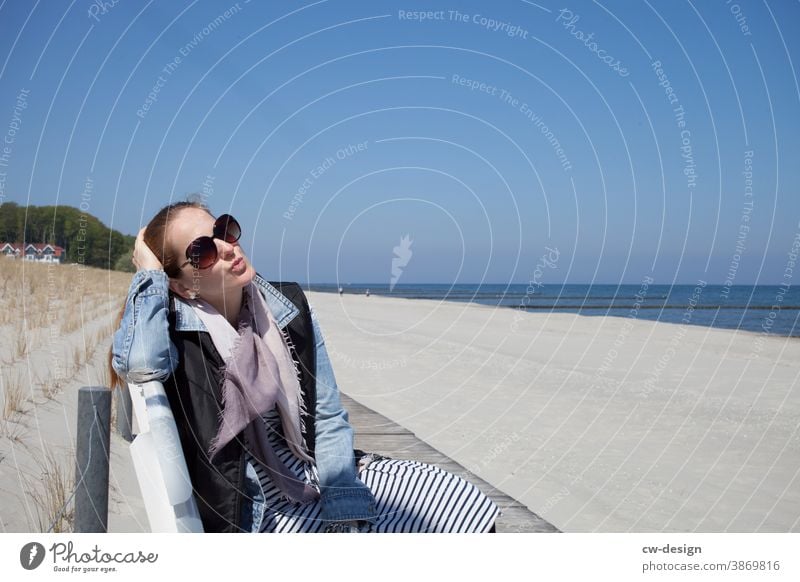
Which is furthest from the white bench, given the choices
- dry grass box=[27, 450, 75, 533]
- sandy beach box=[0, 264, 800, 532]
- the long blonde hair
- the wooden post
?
sandy beach box=[0, 264, 800, 532]

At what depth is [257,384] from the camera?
7.02 feet

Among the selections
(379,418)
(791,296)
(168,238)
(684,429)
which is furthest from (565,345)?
(791,296)

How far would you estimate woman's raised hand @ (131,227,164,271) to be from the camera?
2.08 meters

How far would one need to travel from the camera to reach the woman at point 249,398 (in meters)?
2.01

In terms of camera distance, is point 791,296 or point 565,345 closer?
point 565,345

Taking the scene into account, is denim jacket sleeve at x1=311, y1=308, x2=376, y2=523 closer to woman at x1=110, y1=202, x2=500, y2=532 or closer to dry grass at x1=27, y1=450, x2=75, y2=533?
woman at x1=110, y1=202, x2=500, y2=532

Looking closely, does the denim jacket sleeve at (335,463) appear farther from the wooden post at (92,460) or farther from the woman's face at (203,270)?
the wooden post at (92,460)

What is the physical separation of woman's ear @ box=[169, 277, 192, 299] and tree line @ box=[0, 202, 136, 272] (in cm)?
97

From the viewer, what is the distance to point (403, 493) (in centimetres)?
239

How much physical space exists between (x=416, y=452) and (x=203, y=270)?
7.01 ft

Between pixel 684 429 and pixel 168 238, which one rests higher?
pixel 168 238

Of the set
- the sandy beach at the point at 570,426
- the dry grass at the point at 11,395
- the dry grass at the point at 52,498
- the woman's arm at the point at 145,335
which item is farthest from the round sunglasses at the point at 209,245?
the dry grass at the point at 11,395
